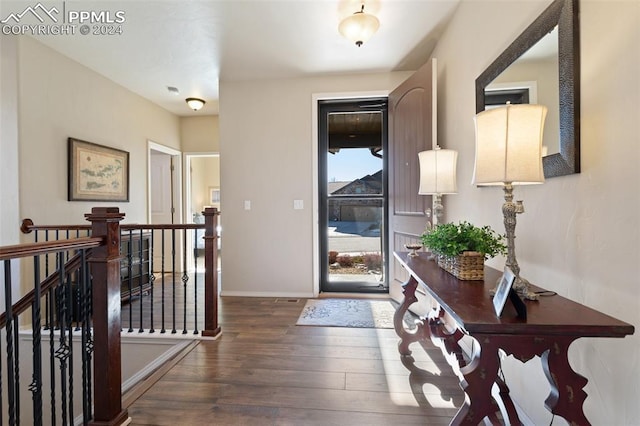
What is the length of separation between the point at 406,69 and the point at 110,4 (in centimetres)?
272

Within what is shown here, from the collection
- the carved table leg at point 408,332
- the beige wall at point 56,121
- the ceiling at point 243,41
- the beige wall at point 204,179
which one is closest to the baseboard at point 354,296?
the carved table leg at point 408,332

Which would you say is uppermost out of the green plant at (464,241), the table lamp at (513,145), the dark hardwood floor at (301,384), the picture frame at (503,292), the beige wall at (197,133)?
the beige wall at (197,133)

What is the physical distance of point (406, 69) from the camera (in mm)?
3242

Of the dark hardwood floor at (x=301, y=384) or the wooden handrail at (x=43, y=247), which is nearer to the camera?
the wooden handrail at (x=43, y=247)

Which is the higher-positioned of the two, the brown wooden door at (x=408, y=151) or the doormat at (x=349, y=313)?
the brown wooden door at (x=408, y=151)

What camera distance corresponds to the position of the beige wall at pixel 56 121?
264cm

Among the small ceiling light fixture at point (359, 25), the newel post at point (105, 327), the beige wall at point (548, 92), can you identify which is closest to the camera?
the beige wall at point (548, 92)

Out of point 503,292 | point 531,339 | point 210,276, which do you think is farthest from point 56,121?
point 531,339

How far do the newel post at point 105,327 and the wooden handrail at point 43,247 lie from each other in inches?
2.5

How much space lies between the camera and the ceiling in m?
2.26

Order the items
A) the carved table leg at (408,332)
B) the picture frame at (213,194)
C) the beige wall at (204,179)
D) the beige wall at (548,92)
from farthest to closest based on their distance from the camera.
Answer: the picture frame at (213,194) → the beige wall at (204,179) → the carved table leg at (408,332) → the beige wall at (548,92)

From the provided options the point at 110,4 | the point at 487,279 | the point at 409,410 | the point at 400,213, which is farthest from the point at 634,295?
the point at 110,4

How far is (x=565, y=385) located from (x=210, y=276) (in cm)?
222

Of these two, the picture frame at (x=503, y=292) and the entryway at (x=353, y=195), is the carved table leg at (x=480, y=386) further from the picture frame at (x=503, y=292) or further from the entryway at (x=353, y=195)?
the entryway at (x=353, y=195)
